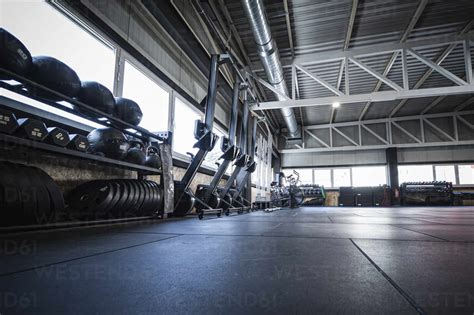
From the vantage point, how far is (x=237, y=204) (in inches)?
228

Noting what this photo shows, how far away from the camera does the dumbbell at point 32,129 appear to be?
171 cm

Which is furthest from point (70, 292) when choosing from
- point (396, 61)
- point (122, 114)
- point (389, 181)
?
point (389, 181)

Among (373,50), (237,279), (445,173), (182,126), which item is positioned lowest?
(237,279)

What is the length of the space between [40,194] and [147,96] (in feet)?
8.78

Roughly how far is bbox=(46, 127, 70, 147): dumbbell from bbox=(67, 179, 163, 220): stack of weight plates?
51cm

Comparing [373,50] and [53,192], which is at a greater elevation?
[373,50]

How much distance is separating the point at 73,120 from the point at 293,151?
11262 millimetres

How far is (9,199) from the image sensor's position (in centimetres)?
153

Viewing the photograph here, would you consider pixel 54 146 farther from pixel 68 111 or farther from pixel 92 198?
pixel 92 198

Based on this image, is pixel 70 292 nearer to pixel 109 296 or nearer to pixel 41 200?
pixel 109 296

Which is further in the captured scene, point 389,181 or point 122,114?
point 389,181

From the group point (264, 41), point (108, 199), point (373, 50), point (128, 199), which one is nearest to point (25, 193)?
point (108, 199)

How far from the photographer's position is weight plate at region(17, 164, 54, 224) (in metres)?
1.69

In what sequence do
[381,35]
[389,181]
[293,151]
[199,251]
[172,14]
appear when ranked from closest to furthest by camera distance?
[199,251], [172,14], [381,35], [389,181], [293,151]
